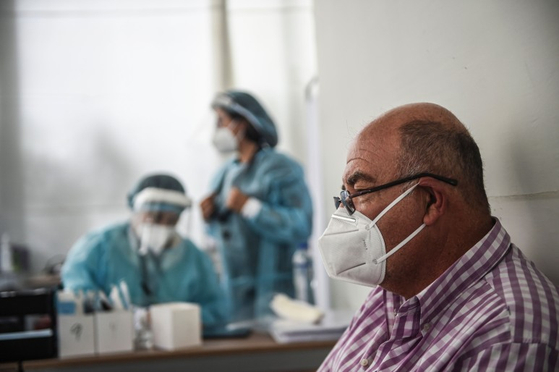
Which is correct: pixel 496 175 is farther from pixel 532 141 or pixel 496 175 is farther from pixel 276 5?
pixel 276 5

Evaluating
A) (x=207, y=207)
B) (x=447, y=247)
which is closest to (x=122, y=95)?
(x=207, y=207)

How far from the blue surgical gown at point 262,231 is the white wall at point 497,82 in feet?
5.60

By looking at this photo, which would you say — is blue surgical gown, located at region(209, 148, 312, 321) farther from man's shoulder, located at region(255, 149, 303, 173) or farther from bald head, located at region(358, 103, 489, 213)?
bald head, located at region(358, 103, 489, 213)

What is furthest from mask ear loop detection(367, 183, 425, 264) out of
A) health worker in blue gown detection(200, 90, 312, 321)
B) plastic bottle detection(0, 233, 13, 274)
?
plastic bottle detection(0, 233, 13, 274)

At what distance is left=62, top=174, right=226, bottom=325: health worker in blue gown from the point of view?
9.80 feet

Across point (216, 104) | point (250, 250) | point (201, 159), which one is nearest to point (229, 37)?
point (201, 159)

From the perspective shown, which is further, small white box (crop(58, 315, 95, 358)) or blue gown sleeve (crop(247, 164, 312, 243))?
blue gown sleeve (crop(247, 164, 312, 243))

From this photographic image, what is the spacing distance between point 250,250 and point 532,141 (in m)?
2.51

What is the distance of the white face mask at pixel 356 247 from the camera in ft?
3.84

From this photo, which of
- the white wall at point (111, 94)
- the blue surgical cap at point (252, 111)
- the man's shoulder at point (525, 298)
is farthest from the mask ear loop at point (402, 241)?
the white wall at point (111, 94)

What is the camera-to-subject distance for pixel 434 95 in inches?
59.4

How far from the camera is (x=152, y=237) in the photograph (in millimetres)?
3090

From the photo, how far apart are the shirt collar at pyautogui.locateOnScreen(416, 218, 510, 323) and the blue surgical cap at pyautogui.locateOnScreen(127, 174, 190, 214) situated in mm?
2171

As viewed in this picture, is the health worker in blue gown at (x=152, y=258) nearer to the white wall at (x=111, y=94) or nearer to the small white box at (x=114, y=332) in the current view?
the small white box at (x=114, y=332)
